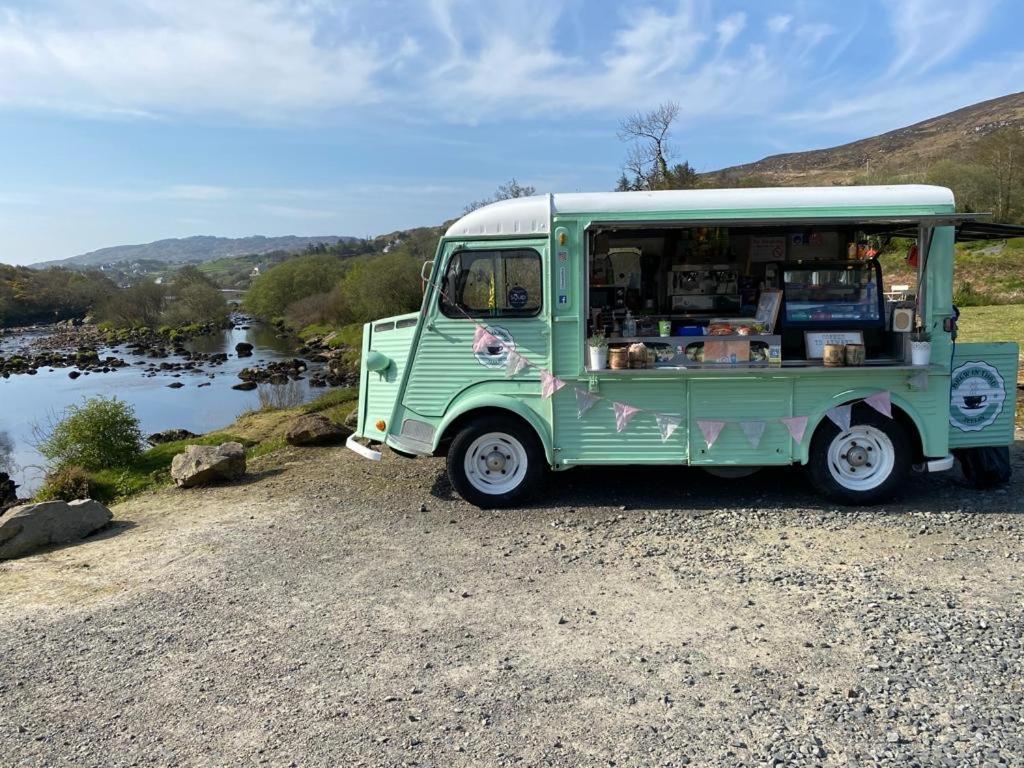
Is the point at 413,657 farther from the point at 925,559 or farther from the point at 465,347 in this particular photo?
the point at 925,559

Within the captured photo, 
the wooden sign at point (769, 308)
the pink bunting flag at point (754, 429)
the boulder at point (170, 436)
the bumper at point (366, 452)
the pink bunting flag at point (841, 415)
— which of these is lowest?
the boulder at point (170, 436)

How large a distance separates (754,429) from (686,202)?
2.23 meters

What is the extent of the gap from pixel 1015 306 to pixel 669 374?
23.8 meters

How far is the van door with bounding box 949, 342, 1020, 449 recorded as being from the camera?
6.82m

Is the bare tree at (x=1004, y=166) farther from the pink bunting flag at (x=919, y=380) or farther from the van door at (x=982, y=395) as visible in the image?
the pink bunting flag at (x=919, y=380)

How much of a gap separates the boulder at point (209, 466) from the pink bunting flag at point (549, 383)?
4837mm

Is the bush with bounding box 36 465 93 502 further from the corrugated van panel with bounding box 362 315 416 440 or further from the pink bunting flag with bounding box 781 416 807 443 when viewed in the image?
the pink bunting flag with bounding box 781 416 807 443

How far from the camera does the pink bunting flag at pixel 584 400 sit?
6.89 m

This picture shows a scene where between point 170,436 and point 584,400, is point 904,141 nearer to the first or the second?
point 170,436

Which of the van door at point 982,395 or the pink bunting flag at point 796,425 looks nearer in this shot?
the pink bunting flag at point 796,425

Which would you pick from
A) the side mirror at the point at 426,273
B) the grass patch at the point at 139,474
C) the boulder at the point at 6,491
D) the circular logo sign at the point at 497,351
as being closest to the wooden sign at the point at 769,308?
the circular logo sign at the point at 497,351

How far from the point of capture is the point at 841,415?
672cm

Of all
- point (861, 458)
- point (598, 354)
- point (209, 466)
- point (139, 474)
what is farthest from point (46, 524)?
point (861, 458)

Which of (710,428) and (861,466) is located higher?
(710,428)
